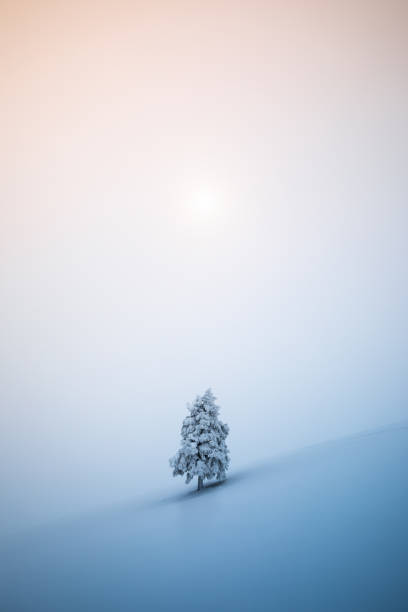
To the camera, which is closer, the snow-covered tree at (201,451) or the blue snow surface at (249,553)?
the blue snow surface at (249,553)

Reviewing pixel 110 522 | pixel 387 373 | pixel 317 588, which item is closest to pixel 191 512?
pixel 110 522

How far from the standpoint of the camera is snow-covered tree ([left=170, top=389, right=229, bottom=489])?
2219 cm

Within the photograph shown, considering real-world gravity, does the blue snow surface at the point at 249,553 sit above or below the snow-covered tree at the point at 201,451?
below

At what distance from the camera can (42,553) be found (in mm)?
17547

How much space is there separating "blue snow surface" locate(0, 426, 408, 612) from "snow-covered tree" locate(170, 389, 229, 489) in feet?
6.72

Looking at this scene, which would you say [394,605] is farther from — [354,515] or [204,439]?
[204,439]

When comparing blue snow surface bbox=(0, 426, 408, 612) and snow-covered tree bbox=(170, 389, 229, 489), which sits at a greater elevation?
snow-covered tree bbox=(170, 389, 229, 489)

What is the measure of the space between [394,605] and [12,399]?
72.3 meters

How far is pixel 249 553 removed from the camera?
Result: 35.3ft

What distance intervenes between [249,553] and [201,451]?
39.2ft

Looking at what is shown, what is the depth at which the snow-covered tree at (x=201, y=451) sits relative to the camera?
72.8 feet

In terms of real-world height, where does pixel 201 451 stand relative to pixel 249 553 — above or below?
above

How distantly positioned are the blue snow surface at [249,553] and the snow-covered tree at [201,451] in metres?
2.05

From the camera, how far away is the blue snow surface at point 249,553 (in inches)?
324
